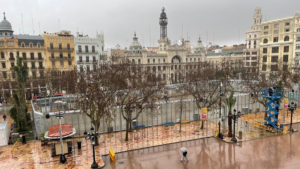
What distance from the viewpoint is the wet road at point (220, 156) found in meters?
16.7

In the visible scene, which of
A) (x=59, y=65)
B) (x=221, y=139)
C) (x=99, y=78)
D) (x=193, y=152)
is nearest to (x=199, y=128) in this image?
(x=221, y=139)

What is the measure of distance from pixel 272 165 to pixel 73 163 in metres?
16.3

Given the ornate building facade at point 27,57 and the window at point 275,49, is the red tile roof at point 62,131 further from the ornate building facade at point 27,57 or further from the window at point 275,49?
the window at point 275,49

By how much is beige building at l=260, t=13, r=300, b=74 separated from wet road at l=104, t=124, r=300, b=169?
3684cm

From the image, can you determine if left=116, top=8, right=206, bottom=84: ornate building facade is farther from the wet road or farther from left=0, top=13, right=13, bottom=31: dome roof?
the wet road

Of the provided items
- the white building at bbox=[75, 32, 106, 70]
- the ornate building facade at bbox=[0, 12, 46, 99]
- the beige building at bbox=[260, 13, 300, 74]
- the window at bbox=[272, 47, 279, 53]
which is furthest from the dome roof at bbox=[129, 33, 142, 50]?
the window at bbox=[272, 47, 279, 53]

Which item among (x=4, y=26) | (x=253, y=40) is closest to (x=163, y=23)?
(x=253, y=40)

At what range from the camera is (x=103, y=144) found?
21578 millimetres

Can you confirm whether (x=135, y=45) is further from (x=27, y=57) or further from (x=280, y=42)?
(x=280, y=42)

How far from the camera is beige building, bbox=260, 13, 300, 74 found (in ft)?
177

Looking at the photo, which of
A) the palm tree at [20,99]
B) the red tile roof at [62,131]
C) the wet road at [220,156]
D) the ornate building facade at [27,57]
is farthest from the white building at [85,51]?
the wet road at [220,156]

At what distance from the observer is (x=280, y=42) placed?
191ft

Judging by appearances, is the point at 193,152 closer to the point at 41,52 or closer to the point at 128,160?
the point at 128,160

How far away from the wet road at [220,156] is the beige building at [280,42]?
36.8 metres
